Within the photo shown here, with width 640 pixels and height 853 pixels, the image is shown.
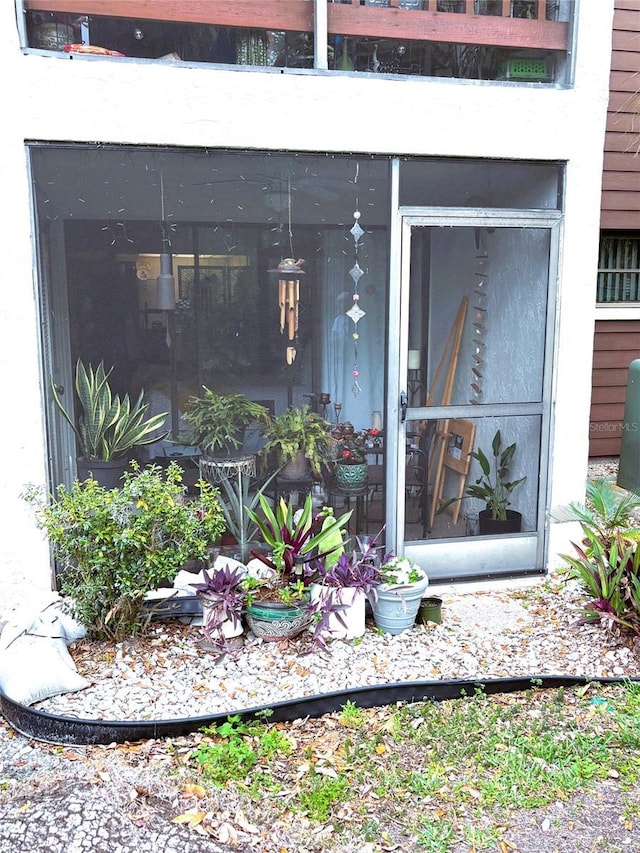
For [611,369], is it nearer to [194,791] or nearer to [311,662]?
[311,662]

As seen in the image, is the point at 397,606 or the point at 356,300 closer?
the point at 397,606

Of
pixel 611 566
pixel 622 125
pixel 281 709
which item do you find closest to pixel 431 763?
pixel 281 709

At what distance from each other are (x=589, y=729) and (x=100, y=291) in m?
3.22

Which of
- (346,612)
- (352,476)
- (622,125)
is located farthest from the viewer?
(622,125)

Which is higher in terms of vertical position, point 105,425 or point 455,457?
point 105,425

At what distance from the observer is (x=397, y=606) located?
4.11 metres

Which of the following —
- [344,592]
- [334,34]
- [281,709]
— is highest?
[334,34]

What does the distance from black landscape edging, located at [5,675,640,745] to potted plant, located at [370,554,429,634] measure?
0.60 meters

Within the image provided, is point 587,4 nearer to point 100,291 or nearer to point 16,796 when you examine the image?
point 100,291

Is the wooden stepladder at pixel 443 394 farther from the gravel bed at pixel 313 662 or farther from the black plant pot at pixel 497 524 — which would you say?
the gravel bed at pixel 313 662

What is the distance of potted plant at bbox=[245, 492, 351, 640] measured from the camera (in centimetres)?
392

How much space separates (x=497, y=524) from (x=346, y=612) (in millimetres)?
1330

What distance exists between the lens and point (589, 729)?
3.33 metres

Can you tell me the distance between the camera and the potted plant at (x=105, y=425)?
422cm
